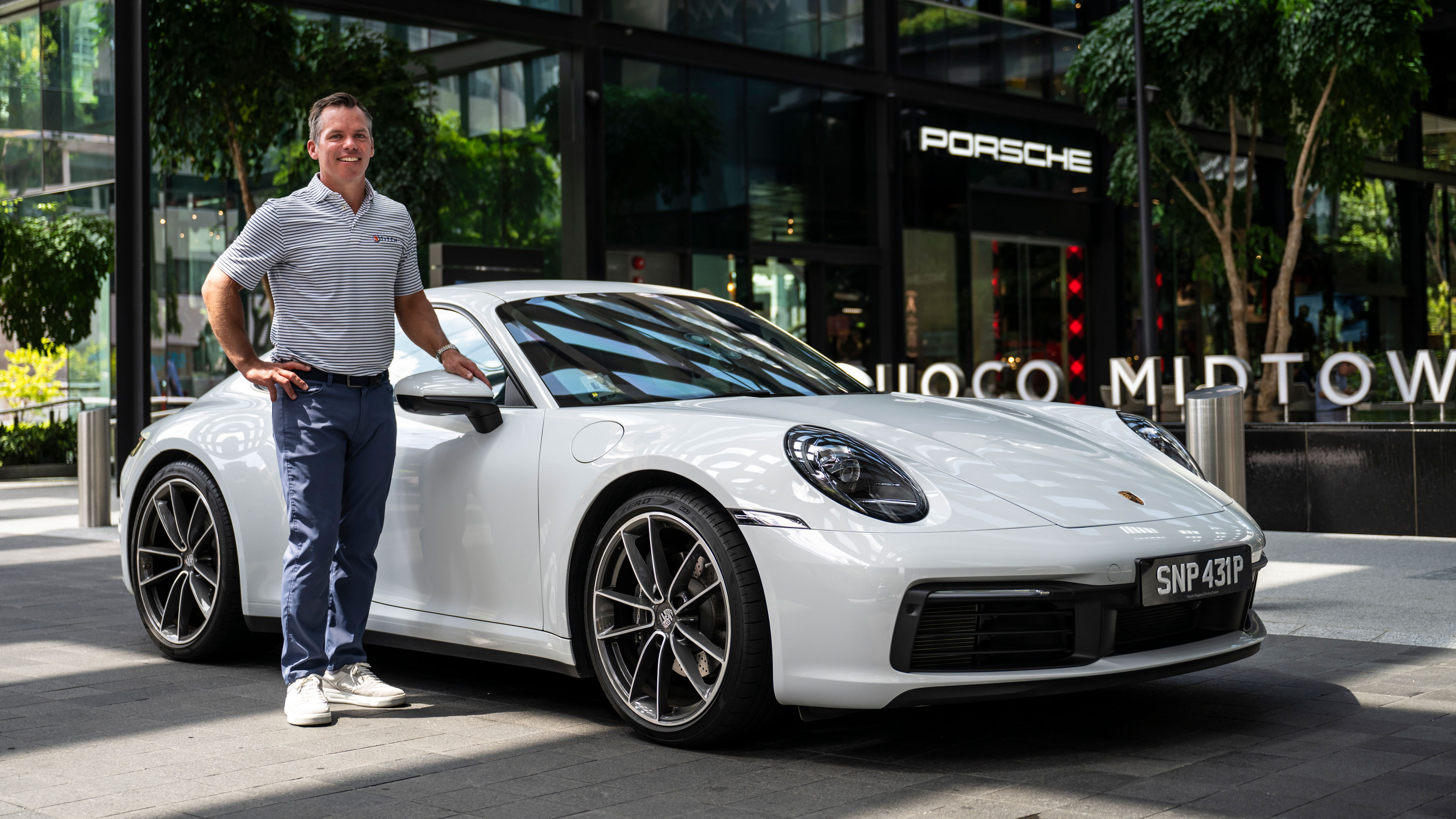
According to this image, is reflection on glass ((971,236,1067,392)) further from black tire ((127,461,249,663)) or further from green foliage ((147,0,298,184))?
black tire ((127,461,249,663))

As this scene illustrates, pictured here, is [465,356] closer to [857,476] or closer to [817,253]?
[857,476]

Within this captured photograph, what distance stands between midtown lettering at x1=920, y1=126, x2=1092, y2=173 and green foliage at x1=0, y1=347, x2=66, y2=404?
480 inches

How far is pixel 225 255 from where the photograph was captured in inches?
174

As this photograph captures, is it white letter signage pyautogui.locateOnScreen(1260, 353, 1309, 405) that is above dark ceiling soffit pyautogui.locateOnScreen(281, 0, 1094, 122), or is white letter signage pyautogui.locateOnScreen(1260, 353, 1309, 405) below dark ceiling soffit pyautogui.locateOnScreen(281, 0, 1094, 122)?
below

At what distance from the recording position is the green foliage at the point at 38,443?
1820 centimetres

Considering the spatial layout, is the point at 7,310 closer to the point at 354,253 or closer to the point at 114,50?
the point at 114,50

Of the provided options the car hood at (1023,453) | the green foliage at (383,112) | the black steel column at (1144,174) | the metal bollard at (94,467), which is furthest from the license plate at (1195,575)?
the green foliage at (383,112)

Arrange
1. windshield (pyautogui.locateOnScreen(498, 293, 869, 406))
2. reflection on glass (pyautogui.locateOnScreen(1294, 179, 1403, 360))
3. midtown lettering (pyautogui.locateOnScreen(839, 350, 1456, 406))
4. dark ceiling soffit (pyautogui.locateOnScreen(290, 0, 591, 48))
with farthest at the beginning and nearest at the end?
reflection on glass (pyautogui.locateOnScreen(1294, 179, 1403, 360)) < dark ceiling soffit (pyautogui.locateOnScreen(290, 0, 591, 48)) < midtown lettering (pyautogui.locateOnScreen(839, 350, 1456, 406)) < windshield (pyautogui.locateOnScreen(498, 293, 869, 406))

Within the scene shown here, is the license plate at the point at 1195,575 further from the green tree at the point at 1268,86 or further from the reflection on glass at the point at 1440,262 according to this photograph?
the reflection on glass at the point at 1440,262

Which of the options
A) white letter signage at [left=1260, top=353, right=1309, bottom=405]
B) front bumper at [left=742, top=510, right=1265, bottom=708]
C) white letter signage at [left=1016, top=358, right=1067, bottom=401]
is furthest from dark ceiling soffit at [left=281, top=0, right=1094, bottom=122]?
front bumper at [left=742, top=510, right=1265, bottom=708]

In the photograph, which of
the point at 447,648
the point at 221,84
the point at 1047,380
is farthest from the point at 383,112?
the point at 447,648

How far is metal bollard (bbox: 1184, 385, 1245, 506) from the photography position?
7.50 m

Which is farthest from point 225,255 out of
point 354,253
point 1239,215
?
point 1239,215

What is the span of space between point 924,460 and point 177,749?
2.19 meters
